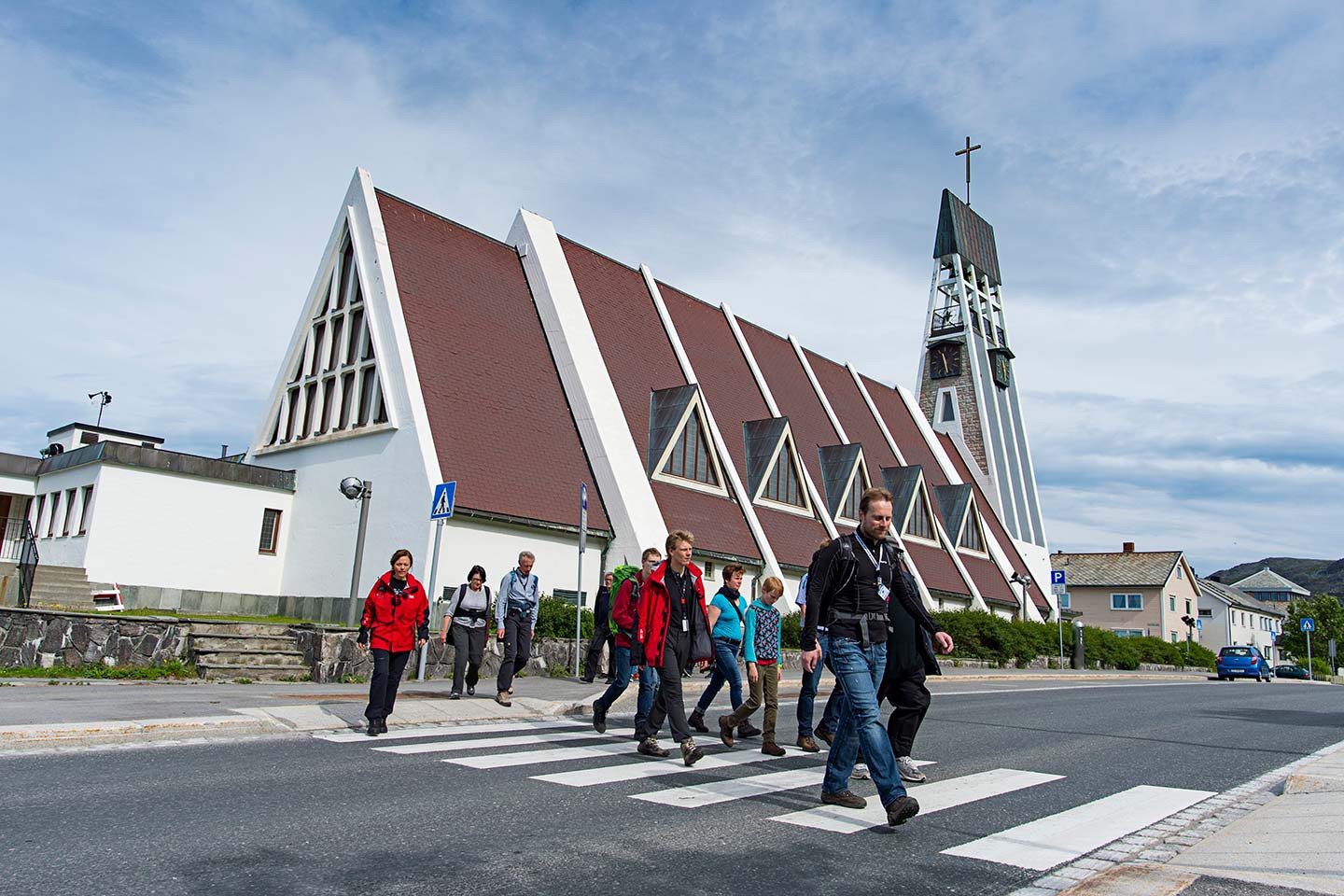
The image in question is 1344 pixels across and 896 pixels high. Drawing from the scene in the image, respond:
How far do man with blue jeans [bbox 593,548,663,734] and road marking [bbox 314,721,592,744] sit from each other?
2.26 ft

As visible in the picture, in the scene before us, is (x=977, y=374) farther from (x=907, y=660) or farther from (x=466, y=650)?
(x=907, y=660)

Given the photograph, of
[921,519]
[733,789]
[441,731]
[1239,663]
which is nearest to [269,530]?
[441,731]

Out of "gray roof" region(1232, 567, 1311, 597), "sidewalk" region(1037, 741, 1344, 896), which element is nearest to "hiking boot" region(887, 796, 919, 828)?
"sidewalk" region(1037, 741, 1344, 896)

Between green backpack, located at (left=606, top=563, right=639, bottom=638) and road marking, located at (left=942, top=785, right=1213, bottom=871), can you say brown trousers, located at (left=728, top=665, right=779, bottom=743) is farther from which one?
road marking, located at (left=942, top=785, right=1213, bottom=871)

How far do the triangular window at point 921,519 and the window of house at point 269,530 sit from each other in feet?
71.7

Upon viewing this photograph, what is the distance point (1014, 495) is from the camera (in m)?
47.3

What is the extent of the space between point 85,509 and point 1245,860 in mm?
21807

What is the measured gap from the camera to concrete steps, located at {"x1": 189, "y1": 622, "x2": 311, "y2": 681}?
14.0 metres

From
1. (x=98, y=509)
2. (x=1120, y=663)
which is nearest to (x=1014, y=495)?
(x=1120, y=663)

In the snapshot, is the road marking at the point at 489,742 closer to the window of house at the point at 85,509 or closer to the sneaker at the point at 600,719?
the sneaker at the point at 600,719

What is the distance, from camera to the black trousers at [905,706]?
641cm

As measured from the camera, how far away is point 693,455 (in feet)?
84.9

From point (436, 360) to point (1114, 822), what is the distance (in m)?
17.7

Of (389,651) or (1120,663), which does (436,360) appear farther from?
(1120,663)
